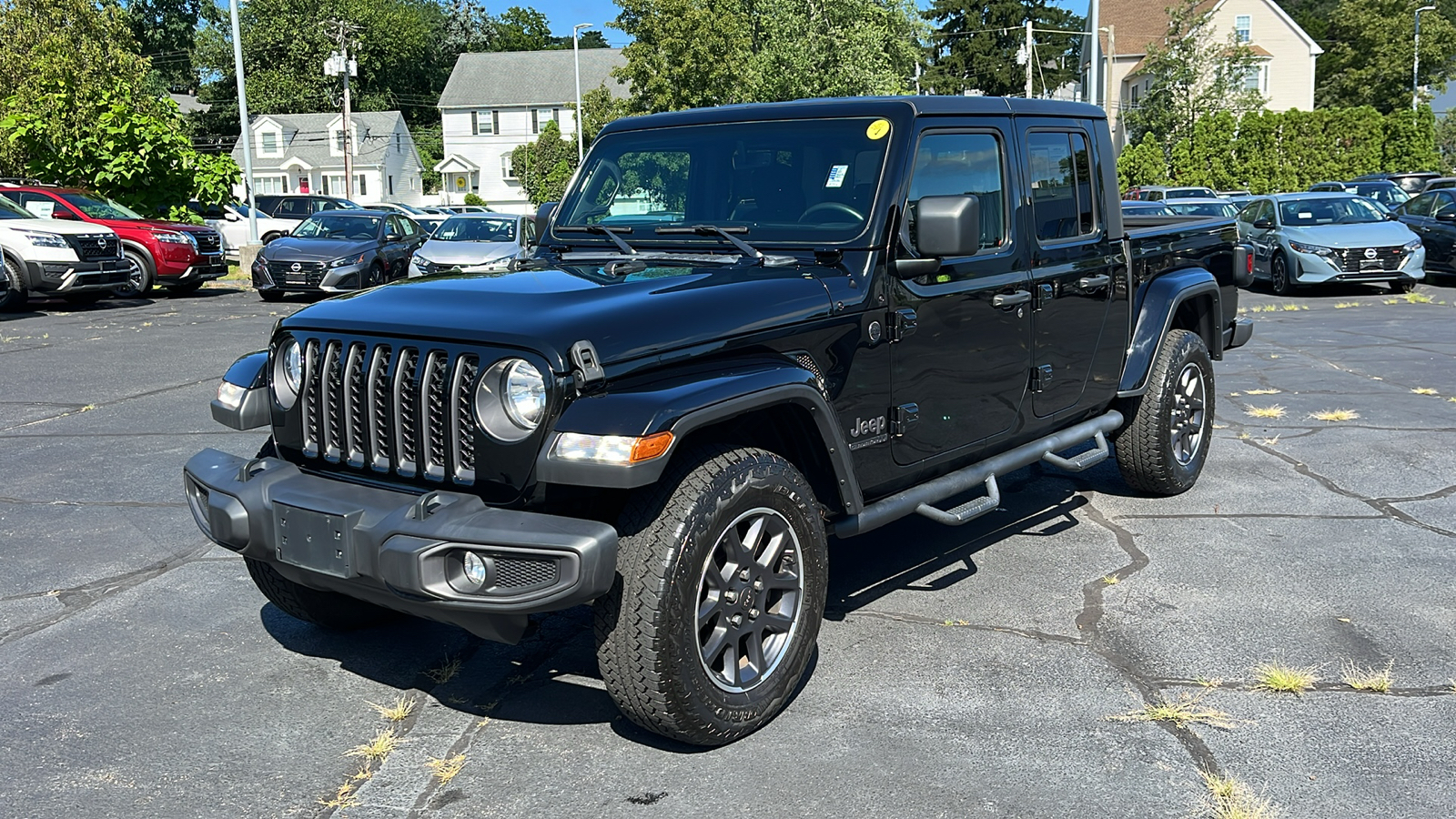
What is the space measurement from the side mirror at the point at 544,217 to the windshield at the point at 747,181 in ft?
0.24

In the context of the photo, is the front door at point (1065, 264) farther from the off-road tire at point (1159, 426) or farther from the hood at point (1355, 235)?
the hood at point (1355, 235)

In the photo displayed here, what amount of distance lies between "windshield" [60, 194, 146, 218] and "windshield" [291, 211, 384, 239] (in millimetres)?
2718

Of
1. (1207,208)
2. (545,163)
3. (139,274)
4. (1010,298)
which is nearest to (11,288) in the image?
(139,274)

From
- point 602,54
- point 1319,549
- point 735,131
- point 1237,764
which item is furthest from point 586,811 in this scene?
point 602,54

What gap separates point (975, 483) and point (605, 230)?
5.90 feet

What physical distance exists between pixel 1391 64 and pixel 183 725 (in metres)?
61.9

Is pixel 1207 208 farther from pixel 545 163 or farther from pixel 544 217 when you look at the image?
pixel 545 163

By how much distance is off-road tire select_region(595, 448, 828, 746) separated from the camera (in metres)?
3.53

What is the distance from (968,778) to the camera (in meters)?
3.63

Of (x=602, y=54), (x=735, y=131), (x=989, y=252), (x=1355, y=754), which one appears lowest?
(x=1355, y=754)

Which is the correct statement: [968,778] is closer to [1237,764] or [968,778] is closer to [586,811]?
[1237,764]

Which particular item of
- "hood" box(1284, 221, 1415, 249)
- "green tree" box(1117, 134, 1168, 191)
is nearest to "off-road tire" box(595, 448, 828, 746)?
"hood" box(1284, 221, 1415, 249)

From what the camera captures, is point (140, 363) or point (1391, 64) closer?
point (140, 363)

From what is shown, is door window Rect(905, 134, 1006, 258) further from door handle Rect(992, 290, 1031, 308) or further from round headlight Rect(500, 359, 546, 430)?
round headlight Rect(500, 359, 546, 430)
